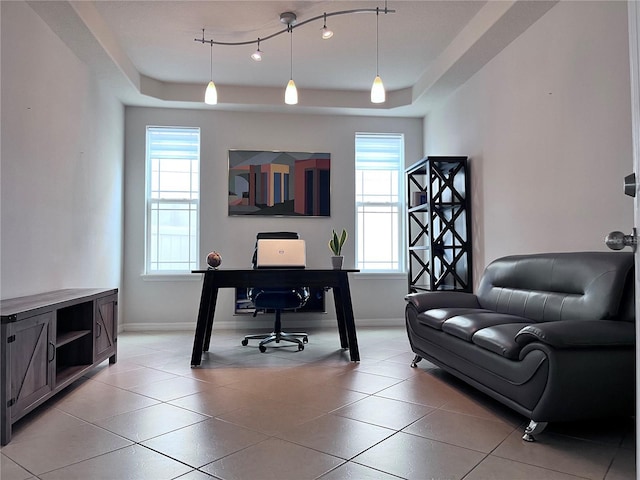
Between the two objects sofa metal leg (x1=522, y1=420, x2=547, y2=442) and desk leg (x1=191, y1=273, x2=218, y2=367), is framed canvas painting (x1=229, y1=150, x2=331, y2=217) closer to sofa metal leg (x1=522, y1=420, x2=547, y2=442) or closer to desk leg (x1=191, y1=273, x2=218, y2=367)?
desk leg (x1=191, y1=273, x2=218, y2=367)

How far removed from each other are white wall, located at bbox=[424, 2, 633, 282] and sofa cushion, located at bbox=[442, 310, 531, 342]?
0.73m

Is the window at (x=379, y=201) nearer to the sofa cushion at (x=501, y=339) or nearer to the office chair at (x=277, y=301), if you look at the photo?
the office chair at (x=277, y=301)

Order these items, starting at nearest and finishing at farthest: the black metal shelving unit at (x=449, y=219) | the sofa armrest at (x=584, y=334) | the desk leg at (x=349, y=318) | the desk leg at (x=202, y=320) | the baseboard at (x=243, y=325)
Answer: the sofa armrest at (x=584, y=334) → the desk leg at (x=202, y=320) → the desk leg at (x=349, y=318) → the black metal shelving unit at (x=449, y=219) → the baseboard at (x=243, y=325)

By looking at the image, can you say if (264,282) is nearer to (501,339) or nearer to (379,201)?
(501,339)

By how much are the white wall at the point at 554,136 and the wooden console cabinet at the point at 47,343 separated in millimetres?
3265

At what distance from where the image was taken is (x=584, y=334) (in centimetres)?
205

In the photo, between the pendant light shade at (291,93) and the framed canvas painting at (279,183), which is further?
the framed canvas painting at (279,183)

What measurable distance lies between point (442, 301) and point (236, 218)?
2936 mm

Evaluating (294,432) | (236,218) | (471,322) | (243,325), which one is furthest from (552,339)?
(236,218)

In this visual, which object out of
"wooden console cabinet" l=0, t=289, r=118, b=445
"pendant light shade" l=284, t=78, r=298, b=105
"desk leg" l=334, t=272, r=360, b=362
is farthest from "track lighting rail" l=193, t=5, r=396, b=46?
"wooden console cabinet" l=0, t=289, r=118, b=445

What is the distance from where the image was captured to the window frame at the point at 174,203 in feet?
18.1

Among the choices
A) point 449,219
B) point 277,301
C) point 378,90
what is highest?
point 378,90

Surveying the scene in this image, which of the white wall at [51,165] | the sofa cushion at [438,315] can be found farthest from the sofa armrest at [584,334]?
the white wall at [51,165]

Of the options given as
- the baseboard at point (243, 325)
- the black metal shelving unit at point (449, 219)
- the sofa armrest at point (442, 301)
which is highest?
the black metal shelving unit at point (449, 219)
